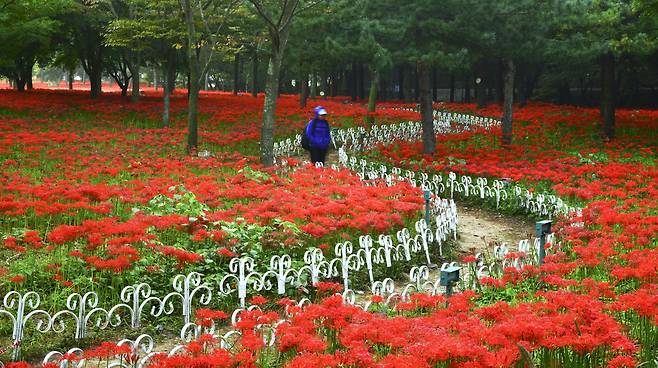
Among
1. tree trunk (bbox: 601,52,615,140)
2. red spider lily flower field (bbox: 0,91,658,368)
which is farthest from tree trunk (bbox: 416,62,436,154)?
tree trunk (bbox: 601,52,615,140)

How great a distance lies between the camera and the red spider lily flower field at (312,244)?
429 cm

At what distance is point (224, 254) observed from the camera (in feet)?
25.3

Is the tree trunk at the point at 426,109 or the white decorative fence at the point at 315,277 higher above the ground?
the tree trunk at the point at 426,109

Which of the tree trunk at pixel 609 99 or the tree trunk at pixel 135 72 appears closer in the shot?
the tree trunk at pixel 609 99

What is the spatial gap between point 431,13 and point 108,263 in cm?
1401

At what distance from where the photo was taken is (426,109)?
1972cm

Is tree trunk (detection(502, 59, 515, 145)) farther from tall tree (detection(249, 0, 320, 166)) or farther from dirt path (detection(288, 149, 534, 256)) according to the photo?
tall tree (detection(249, 0, 320, 166))

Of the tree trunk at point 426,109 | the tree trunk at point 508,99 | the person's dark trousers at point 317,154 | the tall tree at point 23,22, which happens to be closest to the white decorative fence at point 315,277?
the person's dark trousers at point 317,154

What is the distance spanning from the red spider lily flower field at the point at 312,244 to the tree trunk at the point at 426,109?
61 centimetres

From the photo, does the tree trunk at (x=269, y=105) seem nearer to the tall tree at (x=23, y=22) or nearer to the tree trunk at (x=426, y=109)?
the tree trunk at (x=426, y=109)

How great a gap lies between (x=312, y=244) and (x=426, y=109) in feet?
39.0

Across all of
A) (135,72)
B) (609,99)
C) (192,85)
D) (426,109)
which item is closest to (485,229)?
(426,109)

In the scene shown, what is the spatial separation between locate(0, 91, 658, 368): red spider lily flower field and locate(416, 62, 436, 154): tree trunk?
613mm

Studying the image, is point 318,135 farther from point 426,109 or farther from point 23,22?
point 23,22
